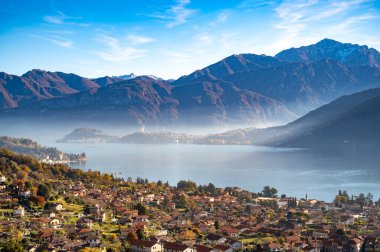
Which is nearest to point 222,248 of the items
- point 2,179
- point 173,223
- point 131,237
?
point 131,237

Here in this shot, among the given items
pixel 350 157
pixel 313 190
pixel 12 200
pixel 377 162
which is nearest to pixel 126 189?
pixel 12 200

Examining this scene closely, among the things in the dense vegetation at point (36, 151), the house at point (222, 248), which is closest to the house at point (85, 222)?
the house at point (222, 248)

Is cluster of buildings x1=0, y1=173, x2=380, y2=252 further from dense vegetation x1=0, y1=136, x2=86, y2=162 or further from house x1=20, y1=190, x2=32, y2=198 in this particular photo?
dense vegetation x1=0, y1=136, x2=86, y2=162

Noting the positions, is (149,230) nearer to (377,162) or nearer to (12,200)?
(12,200)

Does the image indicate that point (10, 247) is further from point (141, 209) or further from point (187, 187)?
point (187, 187)

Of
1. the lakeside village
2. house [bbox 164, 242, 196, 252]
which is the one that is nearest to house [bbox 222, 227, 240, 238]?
the lakeside village

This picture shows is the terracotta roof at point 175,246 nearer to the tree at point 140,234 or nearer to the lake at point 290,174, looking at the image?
the tree at point 140,234
